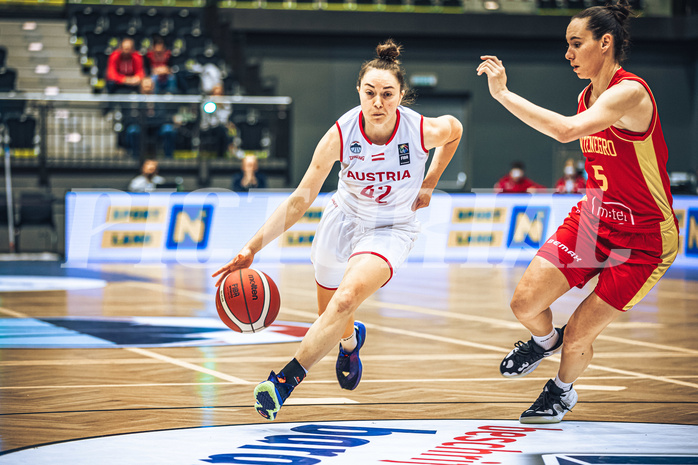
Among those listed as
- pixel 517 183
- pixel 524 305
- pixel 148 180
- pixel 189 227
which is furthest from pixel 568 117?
pixel 517 183

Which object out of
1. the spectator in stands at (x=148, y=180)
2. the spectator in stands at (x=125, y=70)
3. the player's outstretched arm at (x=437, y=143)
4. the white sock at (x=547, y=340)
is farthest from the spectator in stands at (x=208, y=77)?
the white sock at (x=547, y=340)

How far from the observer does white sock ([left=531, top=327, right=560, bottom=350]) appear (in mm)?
5043

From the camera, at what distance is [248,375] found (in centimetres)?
600

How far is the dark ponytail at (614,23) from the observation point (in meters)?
4.59

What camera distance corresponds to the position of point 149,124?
56.4 ft

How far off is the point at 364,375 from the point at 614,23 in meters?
2.68

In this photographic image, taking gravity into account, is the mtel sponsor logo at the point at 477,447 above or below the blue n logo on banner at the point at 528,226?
below

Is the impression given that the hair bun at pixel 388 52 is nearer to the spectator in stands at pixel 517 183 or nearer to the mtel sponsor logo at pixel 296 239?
the mtel sponsor logo at pixel 296 239

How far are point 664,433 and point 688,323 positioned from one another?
4.65 metres

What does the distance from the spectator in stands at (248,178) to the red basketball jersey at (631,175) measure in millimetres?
10731

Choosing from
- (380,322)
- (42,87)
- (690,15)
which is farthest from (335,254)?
(690,15)

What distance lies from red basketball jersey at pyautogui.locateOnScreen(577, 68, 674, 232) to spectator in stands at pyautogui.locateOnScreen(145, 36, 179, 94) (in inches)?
558

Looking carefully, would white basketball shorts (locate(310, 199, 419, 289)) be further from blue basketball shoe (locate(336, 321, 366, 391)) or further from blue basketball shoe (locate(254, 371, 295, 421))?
blue basketball shoe (locate(254, 371, 295, 421))

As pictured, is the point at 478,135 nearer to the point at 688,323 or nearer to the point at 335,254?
the point at 688,323
